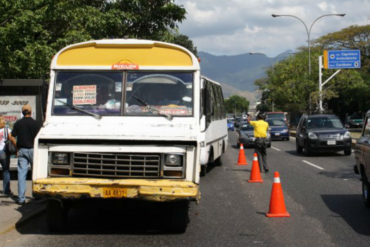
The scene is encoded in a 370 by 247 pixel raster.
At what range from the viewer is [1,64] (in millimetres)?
13742

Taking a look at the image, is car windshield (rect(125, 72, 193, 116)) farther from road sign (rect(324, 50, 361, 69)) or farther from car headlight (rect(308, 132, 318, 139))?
road sign (rect(324, 50, 361, 69))

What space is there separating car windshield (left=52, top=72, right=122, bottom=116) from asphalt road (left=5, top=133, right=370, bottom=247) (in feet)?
5.61

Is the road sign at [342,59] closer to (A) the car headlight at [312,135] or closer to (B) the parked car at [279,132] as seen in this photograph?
(B) the parked car at [279,132]

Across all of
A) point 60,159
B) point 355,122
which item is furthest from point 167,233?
point 355,122

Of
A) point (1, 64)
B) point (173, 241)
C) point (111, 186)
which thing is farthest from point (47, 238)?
point (1, 64)

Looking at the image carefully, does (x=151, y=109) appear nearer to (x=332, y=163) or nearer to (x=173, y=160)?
(x=173, y=160)

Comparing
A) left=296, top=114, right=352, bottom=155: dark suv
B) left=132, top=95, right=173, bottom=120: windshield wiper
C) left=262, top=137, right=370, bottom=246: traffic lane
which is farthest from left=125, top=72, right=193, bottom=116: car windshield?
left=296, top=114, right=352, bottom=155: dark suv

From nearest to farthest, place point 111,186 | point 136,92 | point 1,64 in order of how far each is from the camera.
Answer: point 111,186
point 136,92
point 1,64

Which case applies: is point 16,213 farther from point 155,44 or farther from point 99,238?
point 155,44

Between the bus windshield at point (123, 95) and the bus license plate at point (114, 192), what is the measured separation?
1.38 metres

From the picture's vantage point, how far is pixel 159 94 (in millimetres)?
8820

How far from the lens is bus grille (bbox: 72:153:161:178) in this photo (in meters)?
7.83

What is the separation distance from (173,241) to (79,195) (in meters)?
1.34

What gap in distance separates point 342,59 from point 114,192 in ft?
142
